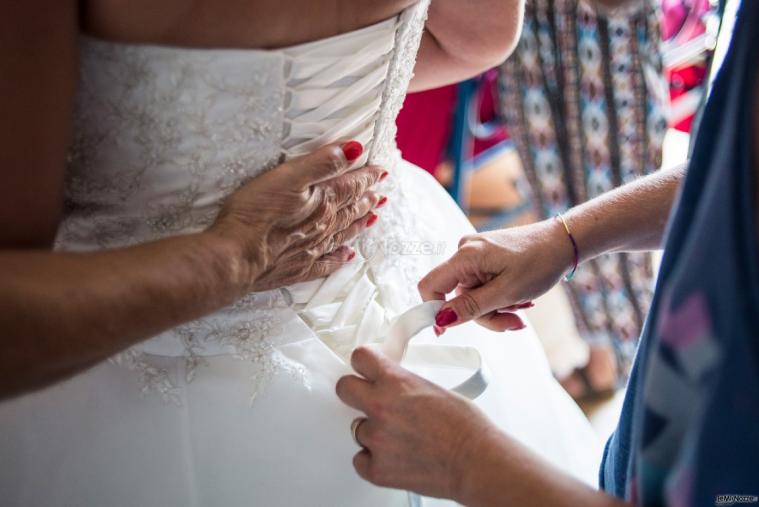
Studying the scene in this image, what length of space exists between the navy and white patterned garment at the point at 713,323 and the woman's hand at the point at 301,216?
0.35m

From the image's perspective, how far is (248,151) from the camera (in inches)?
29.0

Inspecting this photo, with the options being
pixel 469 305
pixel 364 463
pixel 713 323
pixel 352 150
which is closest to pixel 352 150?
pixel 352 150

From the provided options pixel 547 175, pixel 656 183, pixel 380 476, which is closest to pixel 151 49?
pixel 380 476

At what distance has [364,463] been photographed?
0.69m

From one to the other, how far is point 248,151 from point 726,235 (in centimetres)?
44

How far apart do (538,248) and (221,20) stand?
0.43 meters

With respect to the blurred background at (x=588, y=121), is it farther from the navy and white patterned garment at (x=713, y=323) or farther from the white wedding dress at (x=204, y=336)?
the navy and white patterned garment at (x=713, y=323)

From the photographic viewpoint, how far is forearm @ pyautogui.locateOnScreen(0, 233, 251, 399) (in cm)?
54

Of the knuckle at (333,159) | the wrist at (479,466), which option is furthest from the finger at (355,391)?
the knuckle at (333,159)

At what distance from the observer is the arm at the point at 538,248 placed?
85cm

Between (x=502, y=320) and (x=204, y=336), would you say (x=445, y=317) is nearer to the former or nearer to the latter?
(x=502, y=320)

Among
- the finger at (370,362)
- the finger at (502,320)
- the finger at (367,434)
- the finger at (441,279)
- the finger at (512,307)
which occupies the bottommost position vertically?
the finger at (367,434)

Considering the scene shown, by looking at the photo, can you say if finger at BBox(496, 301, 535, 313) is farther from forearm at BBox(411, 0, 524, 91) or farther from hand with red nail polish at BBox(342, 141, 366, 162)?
forearm at BBox(411, 0, 524, 91)

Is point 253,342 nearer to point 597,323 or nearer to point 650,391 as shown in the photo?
point 650,391
